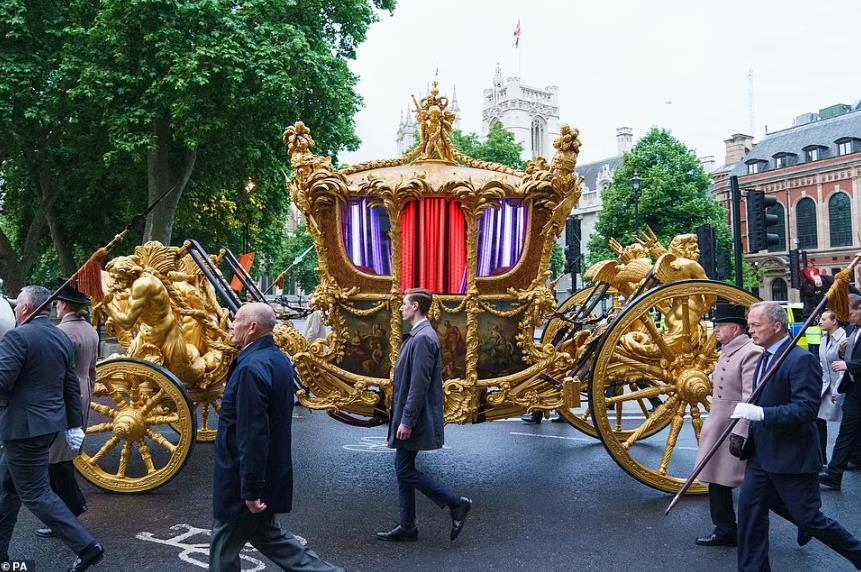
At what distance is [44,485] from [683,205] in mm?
31835

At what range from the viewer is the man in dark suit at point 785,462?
361 cm

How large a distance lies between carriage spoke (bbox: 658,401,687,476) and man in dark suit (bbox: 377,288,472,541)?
6.31ft

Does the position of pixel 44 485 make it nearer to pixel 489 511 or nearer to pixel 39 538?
pixel 39 538

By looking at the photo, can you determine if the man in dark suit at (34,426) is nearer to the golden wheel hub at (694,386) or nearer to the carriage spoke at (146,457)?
the carriage spoke at (146,457)

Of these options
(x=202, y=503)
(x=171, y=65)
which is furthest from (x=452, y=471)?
(x=171, y=65)

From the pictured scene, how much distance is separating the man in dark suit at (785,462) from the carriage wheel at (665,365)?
71.2 inches

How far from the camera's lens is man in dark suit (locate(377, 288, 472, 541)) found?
4.59m

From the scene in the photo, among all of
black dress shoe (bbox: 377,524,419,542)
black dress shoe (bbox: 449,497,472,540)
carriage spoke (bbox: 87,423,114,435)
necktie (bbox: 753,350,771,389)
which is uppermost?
necktie (bbox: 753,350,771,389)

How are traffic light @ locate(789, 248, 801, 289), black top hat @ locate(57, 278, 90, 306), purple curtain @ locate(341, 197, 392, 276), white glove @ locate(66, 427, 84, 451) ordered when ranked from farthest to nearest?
traffic light @ locate(789, 248, 801, 289) < purple curtain @ locate(341, 197, 392, 276) < black top hat @ locate(57, 278, 90, 306) < white glove @ locate(66, 427, 84, 451)

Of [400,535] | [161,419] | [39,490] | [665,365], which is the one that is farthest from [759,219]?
[39,490]

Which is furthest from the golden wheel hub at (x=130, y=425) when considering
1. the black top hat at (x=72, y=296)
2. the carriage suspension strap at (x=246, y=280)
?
the carriage suspension strap at (x=246, y=280)

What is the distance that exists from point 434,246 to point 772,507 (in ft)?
10.5

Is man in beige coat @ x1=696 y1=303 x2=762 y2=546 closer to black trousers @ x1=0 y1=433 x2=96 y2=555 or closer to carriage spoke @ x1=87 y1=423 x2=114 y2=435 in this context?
black trousers @ x1=0 y1=433 x2=96 y2=555

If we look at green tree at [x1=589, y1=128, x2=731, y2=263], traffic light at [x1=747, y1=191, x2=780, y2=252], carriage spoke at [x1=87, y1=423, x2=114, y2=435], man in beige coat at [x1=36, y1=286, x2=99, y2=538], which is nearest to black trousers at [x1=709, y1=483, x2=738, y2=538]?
man in beige coat at [x1=36, y1=286, x2=99, y2=538]
